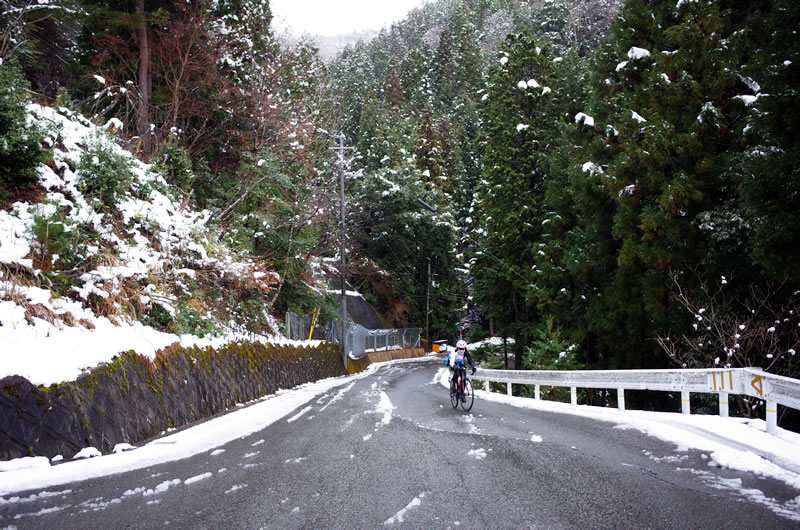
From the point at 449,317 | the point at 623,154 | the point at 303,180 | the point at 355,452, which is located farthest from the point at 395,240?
the point at 355,452

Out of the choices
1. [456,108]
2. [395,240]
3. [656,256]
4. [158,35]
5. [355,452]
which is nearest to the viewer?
[355,452]

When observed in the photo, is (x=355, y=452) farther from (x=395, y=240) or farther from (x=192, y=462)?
(x=395, y=240)

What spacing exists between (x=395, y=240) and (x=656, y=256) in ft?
136

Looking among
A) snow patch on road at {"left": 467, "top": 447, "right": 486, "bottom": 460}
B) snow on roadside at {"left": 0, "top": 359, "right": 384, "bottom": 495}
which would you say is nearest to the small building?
snow on roadside at {"left": 0, "top": 359, "right": 384, "bottom": 495}

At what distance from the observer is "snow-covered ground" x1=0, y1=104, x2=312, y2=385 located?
23.9 ft

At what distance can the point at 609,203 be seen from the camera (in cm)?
1825

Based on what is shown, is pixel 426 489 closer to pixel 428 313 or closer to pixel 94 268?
pixel 94 268

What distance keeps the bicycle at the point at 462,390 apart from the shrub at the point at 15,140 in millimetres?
9796

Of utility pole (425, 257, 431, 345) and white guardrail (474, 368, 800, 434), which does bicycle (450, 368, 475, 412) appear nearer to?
white guardrail (474, 368, 800, 434)

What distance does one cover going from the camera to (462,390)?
1250cm

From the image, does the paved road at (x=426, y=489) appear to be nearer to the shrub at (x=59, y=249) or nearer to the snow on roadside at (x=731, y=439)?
the snow on roadside at (x=731, y=439)

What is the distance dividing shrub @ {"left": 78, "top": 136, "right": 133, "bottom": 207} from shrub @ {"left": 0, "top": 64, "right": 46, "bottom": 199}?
50.6 inches

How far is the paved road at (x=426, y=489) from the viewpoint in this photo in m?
4.22

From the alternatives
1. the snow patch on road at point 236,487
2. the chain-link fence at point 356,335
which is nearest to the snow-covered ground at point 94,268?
the snow patch on road at point 236,487
